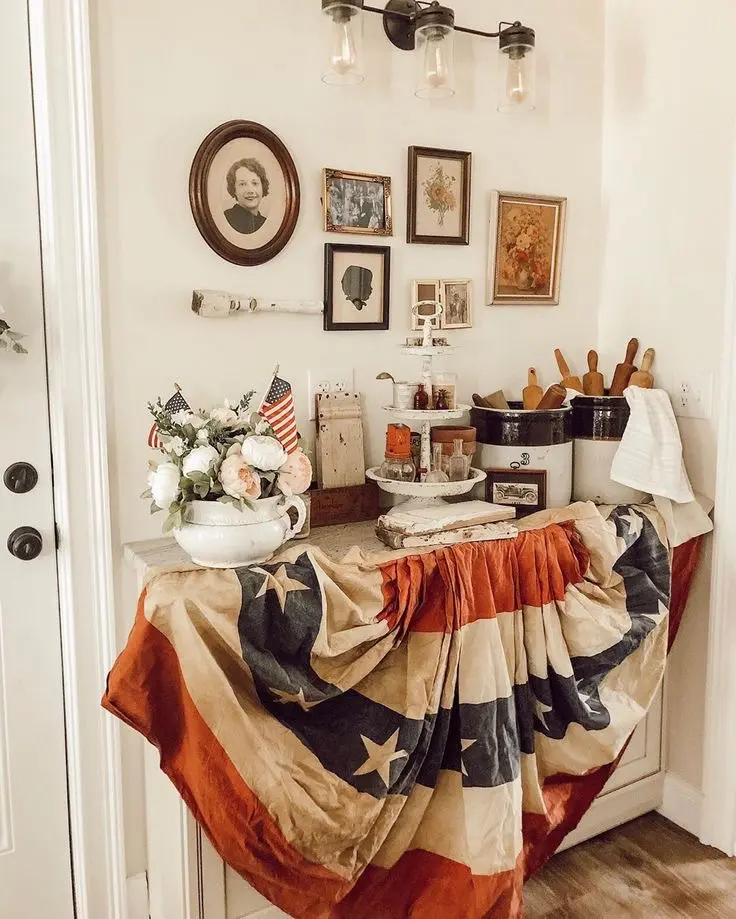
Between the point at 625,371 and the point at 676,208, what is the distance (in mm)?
467

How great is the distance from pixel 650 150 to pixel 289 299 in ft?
3.84

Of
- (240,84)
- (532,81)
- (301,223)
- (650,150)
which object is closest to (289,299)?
(301,223)

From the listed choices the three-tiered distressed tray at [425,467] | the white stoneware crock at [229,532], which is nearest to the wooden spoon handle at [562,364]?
the three-tiered distressed tray at [425,467]

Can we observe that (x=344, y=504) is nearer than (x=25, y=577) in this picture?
No

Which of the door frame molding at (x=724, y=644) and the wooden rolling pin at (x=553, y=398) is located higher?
the wooden rolling pin at (x=553, y=398)

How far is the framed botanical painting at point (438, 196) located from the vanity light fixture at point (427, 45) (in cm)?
16

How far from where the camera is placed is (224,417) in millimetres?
1607

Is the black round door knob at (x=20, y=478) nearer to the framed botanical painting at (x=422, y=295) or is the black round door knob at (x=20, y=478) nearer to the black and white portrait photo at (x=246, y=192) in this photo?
the black and white portrait photo at (x=246, y=192)

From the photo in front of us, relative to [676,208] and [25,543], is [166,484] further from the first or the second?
[676,208]

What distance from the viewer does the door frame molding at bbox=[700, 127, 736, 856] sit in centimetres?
214

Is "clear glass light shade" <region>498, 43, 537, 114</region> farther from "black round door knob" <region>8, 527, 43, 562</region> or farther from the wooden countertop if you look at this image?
"black round door knob" <region>8, 527, 43, 562</region>

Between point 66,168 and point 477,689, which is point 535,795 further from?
point 66,168

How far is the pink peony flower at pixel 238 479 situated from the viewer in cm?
152

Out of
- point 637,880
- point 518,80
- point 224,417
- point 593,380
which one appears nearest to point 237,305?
point 224,417
